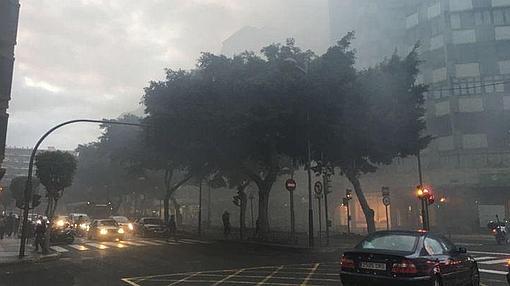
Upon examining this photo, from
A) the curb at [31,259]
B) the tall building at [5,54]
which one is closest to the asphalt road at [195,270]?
the curb at [31,259]

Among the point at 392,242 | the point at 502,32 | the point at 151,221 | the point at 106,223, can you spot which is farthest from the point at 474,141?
the point at 392,242

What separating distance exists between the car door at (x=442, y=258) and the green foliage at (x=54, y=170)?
2024cm

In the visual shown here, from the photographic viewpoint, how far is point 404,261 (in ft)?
23.2

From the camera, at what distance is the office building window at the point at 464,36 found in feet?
134

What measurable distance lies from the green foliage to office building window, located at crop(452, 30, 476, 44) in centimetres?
3451

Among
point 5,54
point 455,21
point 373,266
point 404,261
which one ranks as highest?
point 455,21

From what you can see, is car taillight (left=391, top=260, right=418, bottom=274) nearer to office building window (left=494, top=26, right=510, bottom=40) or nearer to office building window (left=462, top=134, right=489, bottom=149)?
office building window (left=462, top=134, right=489, bottom=149)

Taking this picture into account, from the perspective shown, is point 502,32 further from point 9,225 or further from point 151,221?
point 9,225

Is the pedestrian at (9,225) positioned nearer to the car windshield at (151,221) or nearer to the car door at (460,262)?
the car windshield at (151,221)

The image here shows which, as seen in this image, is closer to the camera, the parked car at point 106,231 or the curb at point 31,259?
the curb at point 31,259

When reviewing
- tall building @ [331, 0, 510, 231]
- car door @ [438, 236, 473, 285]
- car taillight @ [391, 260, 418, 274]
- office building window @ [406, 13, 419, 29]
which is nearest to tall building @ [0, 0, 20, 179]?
car taillight @ [391, 260, 418, 274]

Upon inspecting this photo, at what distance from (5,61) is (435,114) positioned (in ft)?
114

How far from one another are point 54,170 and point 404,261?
20587 millimetres

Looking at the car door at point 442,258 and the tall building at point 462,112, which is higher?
the tall building at point 462,112
